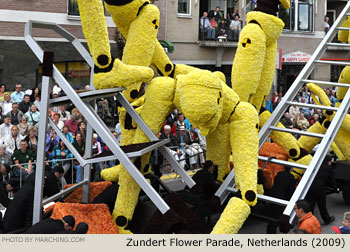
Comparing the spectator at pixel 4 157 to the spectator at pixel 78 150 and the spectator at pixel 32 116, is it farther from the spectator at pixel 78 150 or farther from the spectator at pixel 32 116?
the spectator at pixel 32 116

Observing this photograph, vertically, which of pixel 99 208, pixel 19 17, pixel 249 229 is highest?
pixel 19 17

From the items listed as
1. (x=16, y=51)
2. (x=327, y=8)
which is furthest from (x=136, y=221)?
(x=327, y=8)

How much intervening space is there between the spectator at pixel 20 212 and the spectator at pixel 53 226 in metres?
0.68

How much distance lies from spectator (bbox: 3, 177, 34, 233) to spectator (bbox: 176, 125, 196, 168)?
3977 millimetres

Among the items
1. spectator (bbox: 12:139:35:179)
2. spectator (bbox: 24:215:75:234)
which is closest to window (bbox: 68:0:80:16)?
spectator (bbox: 12:139:35:179)

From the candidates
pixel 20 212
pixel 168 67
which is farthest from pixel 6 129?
pixel 20 212

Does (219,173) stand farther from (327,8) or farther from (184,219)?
(327,8)

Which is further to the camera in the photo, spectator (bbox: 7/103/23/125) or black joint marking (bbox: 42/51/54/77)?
spectator (bbox: 7/103/23/125)

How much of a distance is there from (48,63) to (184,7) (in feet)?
47.6

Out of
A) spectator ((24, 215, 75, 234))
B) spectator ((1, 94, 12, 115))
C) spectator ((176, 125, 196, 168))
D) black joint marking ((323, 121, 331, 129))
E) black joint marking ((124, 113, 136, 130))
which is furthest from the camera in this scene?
spectator ((1, 94, 12, 115))

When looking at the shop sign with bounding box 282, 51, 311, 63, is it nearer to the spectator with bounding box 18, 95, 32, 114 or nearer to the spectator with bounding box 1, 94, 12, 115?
the spectator with bounding box 18, 95, 32, 114

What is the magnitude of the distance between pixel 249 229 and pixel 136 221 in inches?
64.6

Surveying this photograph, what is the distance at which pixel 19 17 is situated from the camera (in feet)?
49.6

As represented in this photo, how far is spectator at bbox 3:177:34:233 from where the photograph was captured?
5453 millimetres
